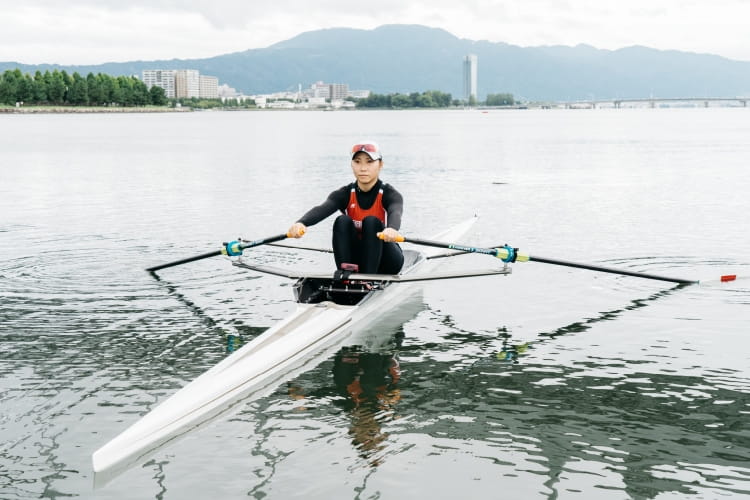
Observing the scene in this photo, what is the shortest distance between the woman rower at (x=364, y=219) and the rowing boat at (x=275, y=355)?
34 centimetres

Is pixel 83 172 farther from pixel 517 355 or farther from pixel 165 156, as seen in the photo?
pixel 517 355

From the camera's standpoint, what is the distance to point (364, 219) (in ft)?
40.7

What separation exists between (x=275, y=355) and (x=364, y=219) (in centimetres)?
305

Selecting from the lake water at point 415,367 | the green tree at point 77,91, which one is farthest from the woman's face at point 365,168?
the green tree at point 77,91

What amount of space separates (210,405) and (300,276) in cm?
392

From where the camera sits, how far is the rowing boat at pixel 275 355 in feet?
26.3

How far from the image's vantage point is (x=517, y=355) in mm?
11891

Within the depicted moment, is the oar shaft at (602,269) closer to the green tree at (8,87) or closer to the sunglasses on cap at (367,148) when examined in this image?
the sunglasses on cap at (367,148)

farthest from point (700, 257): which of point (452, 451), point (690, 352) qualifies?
point (452, 451)

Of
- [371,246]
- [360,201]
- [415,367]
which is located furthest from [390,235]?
[415,367]

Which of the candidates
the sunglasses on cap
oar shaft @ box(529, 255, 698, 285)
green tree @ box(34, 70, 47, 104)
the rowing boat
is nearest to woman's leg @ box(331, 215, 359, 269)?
the rowing boat

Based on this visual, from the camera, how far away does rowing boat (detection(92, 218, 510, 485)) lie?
26.3 feet

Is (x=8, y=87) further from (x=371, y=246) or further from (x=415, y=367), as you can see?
(x=415, y=367)

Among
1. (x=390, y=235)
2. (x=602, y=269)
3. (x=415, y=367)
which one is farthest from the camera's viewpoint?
(x=602, y=269)
